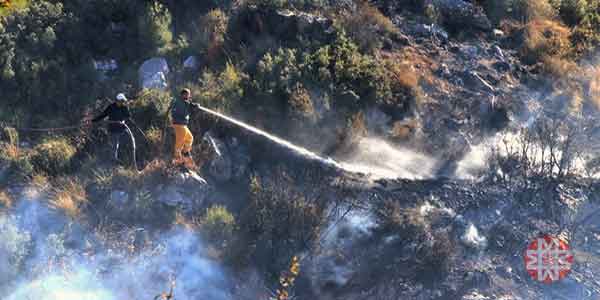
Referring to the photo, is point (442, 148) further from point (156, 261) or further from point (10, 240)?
point (10, 240)

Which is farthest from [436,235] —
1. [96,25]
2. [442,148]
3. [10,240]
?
[96,25]

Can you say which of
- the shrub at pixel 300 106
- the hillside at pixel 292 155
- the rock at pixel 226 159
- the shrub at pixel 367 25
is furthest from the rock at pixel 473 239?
the shrub at pixel 367 25

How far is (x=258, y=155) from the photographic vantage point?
47.0 ft

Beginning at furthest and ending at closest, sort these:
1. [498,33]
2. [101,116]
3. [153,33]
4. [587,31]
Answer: [587,31]
[498,33]
[153,33]
[101,116]

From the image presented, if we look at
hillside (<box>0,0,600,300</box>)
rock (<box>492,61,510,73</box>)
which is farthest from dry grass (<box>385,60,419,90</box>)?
rock (<box>492,61,510,73</box>)

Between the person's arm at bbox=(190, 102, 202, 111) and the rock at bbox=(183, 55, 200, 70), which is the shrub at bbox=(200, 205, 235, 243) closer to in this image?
the person's arm at bbox=(190, 102, 202, 111)

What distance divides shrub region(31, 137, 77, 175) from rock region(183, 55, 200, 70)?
384 cm

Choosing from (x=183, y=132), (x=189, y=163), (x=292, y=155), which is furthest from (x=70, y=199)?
(x=292, y=155)

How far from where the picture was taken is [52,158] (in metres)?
13.6

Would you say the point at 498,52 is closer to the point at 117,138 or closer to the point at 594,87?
the point at 594,87

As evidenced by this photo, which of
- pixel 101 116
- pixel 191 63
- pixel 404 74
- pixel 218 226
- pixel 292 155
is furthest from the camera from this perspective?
pixel 404 74

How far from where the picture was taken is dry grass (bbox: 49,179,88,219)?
12688 mm

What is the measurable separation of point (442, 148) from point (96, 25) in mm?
9715

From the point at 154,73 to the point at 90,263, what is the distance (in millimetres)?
5487
